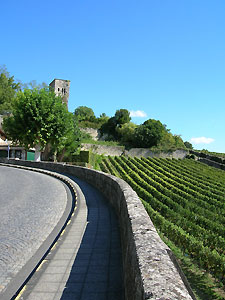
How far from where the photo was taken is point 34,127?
28781 mm

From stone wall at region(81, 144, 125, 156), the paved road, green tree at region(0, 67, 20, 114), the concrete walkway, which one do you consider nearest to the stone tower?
green tree at region(0, 67, 20, 114)

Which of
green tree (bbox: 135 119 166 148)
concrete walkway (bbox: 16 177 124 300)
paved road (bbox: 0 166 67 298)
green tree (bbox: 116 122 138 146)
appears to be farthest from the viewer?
green tree (bbox: 116 122 138 146)

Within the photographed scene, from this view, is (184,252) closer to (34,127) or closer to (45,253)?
(45,253)

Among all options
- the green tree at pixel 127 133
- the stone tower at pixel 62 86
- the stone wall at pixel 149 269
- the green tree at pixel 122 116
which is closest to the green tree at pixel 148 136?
the green tree at pixel 127 133

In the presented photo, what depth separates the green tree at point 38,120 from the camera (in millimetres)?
28359

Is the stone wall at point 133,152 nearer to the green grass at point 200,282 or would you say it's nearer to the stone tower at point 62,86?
the stone tower at point 62,86

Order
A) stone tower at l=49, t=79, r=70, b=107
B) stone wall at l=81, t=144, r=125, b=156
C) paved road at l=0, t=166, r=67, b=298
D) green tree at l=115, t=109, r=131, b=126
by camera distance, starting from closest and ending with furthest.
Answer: paved road at l=0, t=166, r=67, b=298
stone wall at l=81, t=144, r=125, b=156
green tree at l=115, t=109, r=131, b=126
stone tower at l=49, t=79, r=70, b=107

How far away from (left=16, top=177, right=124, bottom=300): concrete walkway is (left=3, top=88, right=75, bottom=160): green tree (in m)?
23.0

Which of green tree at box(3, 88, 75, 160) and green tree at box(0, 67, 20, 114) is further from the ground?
green tree at box(0, 67, 20, 114)

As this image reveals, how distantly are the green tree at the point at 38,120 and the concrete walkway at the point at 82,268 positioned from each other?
23.0m

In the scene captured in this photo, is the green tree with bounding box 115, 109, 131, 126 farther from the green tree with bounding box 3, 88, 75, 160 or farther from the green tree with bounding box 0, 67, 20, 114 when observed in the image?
the green tree with bounding box 3, 88, 75, 160

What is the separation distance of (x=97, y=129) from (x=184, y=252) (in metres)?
62.5

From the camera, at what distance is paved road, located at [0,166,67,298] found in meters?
4.62

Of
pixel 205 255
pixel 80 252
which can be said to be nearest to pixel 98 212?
pixel 80 252
